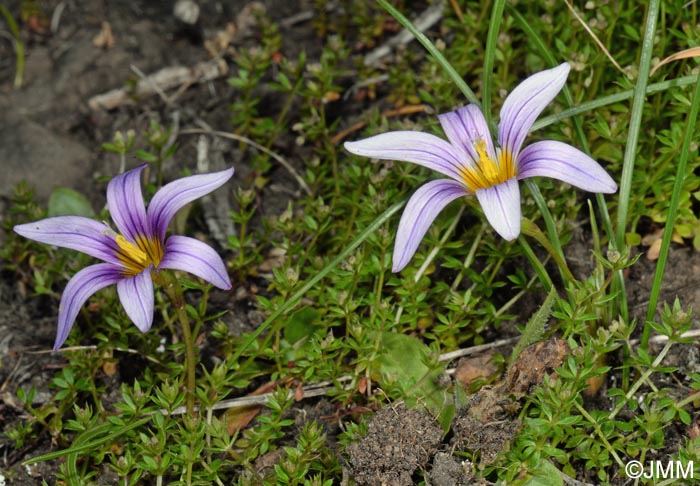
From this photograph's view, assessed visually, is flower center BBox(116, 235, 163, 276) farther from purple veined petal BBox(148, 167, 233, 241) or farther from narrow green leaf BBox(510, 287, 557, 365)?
narrow green leaf BBox(510, 287, 557, 365)

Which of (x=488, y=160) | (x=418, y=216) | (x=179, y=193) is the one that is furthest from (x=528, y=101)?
(x=179, y=193)

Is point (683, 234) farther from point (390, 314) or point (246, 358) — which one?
point (246, 358)

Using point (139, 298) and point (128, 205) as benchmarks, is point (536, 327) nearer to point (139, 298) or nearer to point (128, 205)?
point (139, 298)

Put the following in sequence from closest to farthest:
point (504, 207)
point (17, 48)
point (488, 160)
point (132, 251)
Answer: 1. point (504, 207)
2. point (488, 160)
3. point (132, 251)
4. point (17, 48)

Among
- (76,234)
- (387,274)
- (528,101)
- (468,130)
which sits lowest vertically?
(387,274)

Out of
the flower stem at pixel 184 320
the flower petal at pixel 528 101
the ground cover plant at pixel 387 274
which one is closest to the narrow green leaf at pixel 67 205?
the ground cover plant at pixel 387 274

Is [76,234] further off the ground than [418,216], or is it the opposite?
[418,216]

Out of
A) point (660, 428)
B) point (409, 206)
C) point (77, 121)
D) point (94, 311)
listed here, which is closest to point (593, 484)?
point (660, 428)
